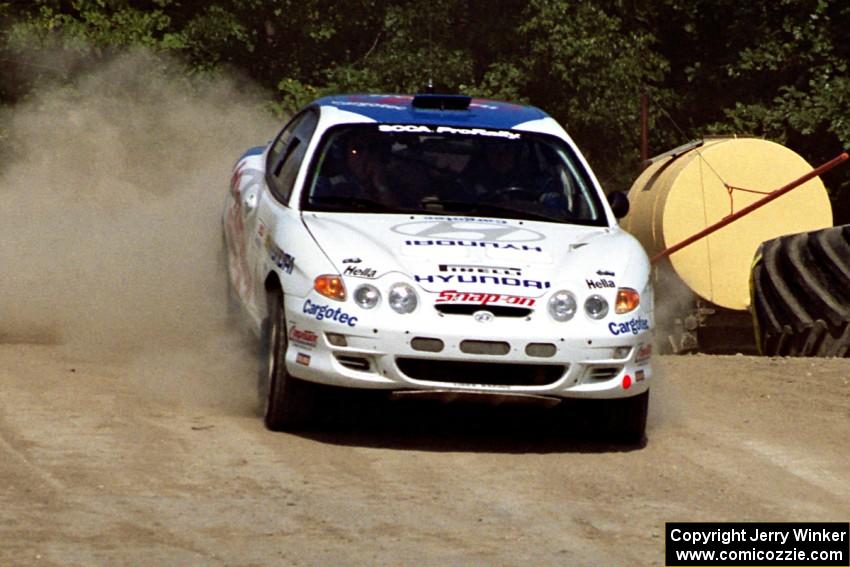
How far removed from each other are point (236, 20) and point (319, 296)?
16515mm

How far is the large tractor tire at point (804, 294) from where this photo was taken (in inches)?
600

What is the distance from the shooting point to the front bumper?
865 centimetres

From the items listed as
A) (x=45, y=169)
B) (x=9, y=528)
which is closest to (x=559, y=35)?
(x=45, y=169)

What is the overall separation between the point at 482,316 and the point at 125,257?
594 centimetres

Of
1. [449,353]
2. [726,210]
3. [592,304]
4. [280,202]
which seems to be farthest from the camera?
[726,210]

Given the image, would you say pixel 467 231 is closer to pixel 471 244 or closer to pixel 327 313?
pixel 471 244

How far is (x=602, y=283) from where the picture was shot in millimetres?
8969

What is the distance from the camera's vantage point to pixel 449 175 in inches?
391

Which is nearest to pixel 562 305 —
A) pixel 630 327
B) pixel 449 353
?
pixel 630 327

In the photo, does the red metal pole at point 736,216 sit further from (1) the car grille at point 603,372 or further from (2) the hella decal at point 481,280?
(2) the hella decal at point 481,280

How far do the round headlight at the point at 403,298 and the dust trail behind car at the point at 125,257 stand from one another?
155 cm

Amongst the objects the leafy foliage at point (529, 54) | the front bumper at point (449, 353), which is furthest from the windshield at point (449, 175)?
the leafy foliage at point (529, 54)

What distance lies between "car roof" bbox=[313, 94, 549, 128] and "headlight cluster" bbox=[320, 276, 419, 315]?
170 cm

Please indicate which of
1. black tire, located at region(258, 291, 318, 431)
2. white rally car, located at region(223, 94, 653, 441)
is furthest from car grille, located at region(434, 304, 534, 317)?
black tire, located at region(258, 291, 318, 431)
